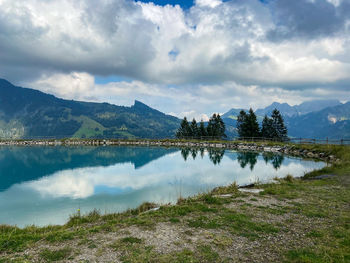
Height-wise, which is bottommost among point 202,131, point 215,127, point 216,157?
point 216,157

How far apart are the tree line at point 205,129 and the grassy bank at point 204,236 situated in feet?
279

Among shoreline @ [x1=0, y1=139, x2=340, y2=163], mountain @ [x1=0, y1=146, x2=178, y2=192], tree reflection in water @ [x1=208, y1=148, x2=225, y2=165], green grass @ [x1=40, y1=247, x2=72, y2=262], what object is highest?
shoreline @ [x1=0, y1=139, x2=340, y2=163]

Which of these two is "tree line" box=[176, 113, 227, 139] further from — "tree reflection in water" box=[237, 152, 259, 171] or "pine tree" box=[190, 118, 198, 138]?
"tree reflection in water" box=[237, 152, 259, 171]

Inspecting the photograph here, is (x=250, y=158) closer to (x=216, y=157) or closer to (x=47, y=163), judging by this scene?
(x=216, y=157)

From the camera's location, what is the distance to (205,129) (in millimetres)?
99812

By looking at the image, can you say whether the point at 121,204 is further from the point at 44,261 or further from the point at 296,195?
the point at 296,195

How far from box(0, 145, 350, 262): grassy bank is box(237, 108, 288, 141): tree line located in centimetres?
7266

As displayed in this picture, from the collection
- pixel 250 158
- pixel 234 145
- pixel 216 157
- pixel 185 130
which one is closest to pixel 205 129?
pixel 185 130

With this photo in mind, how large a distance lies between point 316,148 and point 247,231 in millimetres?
45579

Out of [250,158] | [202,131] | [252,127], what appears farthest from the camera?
[202,131]

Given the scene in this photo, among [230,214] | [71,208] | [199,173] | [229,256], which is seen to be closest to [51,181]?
[71,208]

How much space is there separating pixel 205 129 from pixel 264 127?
2513 cm

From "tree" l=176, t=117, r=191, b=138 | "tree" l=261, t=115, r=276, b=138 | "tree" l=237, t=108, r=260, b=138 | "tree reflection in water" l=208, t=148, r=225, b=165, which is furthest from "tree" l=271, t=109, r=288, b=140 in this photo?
"tree reflection in water" l=208, t=148, r=225, b=165

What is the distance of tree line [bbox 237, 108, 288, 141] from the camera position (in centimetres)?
8225
